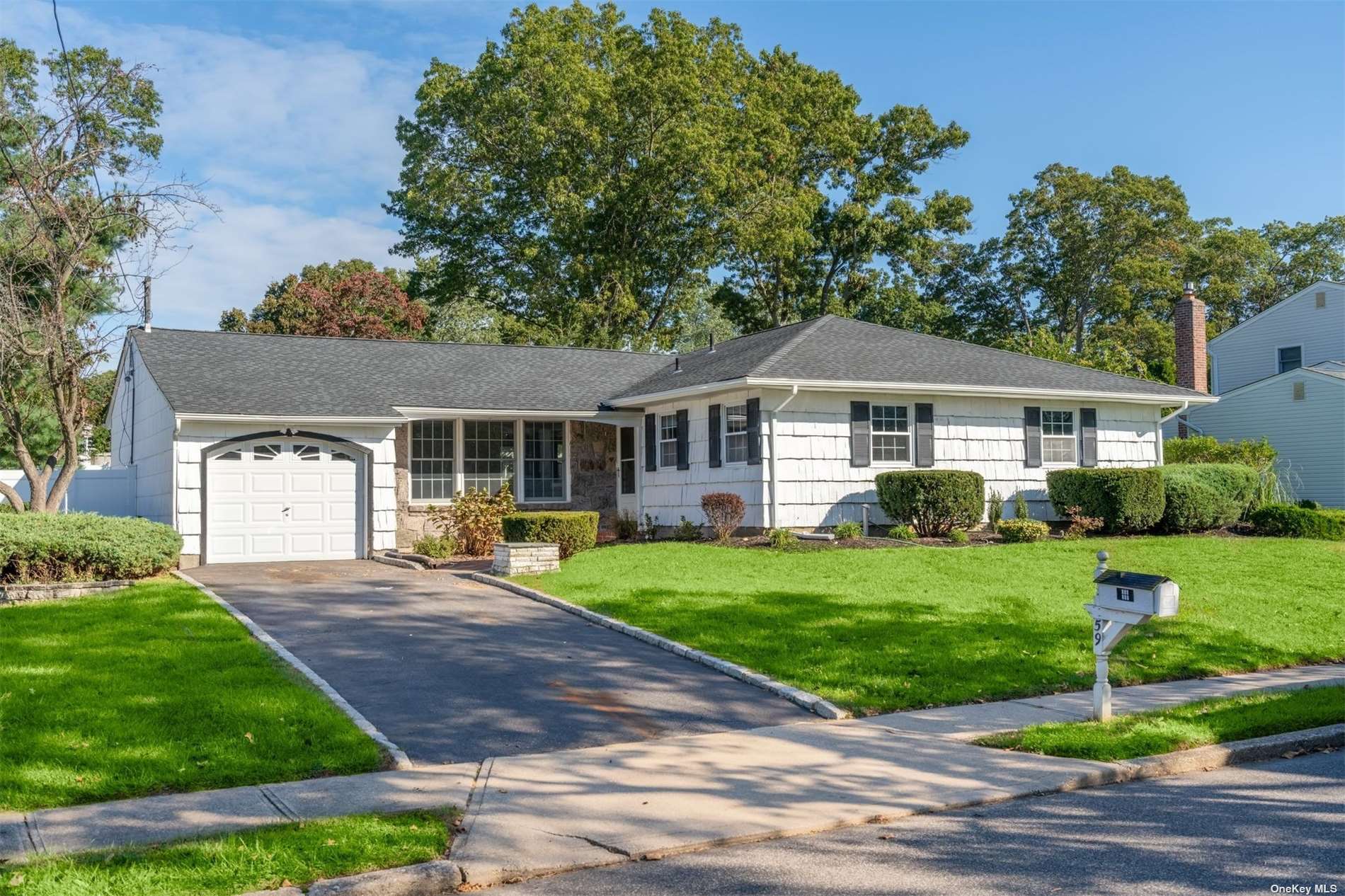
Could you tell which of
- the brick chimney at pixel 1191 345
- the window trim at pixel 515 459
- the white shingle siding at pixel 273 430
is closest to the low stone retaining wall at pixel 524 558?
the white shingle siding at pixel 273 430

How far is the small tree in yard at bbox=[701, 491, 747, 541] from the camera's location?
20531 millimetres

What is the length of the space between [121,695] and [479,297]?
35369mm

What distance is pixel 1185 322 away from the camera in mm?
31078

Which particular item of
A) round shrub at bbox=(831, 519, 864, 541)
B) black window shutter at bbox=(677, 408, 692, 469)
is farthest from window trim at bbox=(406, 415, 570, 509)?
round shrub at bbox=(831, 519, 864, 541)

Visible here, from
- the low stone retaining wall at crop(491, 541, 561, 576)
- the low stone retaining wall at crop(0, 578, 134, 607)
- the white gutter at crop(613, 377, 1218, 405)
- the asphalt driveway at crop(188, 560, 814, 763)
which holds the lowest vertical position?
the asphalt driveway at crop(188, 560, 814, 763)

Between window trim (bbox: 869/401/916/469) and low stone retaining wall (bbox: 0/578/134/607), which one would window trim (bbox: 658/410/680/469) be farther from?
low stone retaining wall (bbox: 0/578/134/607)

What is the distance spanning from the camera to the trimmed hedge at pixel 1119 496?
69.1ft

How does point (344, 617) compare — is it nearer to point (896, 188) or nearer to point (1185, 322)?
point (1185, 322)

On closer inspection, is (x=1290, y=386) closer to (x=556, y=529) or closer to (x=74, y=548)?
(x=556, y=529)

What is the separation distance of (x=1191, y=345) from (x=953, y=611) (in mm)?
21633

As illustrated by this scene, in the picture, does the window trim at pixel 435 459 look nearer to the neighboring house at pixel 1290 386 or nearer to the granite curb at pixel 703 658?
the granite curb at pixel 703 658

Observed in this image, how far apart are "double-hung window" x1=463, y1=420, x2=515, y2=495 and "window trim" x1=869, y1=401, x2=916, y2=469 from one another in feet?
24.7

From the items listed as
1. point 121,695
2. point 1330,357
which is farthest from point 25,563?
point 1330,357

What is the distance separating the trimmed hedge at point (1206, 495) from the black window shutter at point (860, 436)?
18.7 feet
